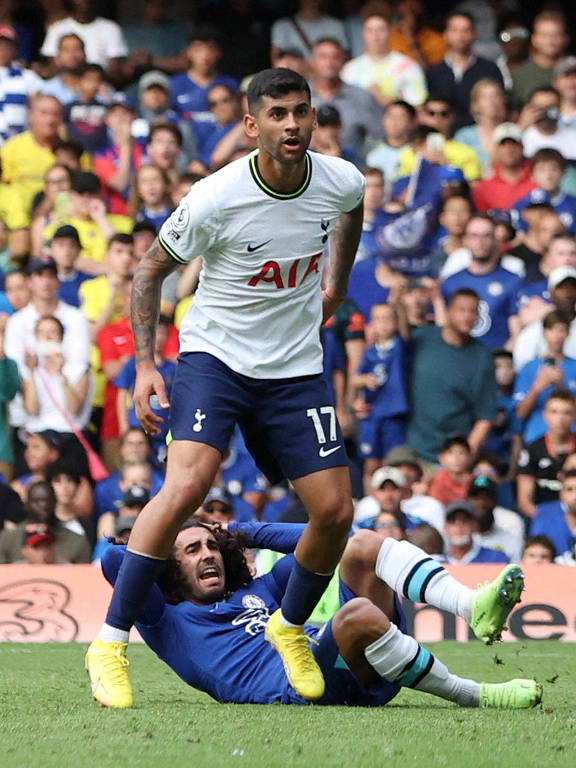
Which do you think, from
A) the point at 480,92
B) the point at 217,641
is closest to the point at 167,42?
the point at 480,92

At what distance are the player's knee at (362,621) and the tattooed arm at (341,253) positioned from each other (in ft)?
4.68

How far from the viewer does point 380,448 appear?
38.3 feet

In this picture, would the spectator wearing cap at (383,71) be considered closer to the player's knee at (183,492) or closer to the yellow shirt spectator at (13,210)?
the yellow shirt spectator at (13,210)

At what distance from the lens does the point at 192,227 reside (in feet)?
19.1

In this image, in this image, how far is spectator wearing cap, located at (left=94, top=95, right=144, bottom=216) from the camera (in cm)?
1332

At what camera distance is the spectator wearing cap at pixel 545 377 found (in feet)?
37.8

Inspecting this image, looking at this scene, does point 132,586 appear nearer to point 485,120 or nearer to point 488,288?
point 488,288

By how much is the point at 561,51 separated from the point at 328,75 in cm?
227

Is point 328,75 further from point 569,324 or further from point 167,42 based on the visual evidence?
point 569,324

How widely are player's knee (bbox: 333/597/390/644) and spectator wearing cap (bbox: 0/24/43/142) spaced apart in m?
8.93

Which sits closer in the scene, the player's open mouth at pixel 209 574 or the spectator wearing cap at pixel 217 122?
the player's open mouth at pixel 209 574

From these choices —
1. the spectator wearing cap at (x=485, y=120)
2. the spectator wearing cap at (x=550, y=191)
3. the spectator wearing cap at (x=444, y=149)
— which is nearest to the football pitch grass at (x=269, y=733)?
the spectator wearing cap at (x=550, y=191)

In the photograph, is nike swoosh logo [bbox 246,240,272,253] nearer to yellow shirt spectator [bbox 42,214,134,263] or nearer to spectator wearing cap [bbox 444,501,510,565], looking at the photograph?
Result: spectator wearing cap [bbox 444,501,510,565]

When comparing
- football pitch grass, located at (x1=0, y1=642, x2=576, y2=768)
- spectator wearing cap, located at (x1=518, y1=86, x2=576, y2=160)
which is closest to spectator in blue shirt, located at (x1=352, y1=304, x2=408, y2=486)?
spectator wearing cap, located at (x1=518, y1=86, x2=576, y2=160)
